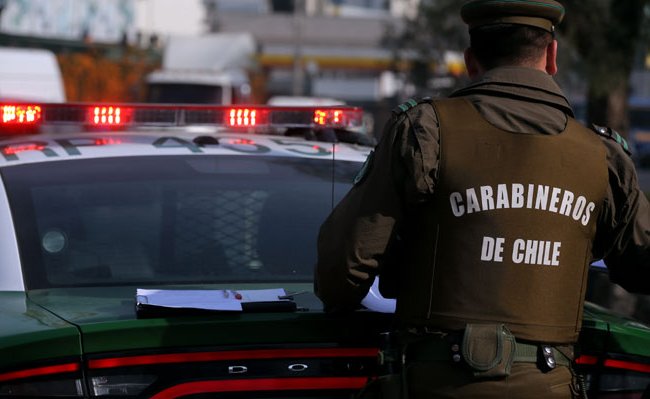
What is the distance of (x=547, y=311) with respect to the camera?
2635 millimetres

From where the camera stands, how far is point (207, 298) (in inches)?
116

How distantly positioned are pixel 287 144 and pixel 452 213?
1663 millimetres

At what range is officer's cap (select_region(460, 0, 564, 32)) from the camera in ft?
8.95

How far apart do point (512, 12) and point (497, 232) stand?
0.50 metres

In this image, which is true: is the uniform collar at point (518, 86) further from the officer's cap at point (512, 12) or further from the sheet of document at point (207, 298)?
the sheet of document at point (207, 298)

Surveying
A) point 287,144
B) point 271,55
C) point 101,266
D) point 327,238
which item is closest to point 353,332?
point 327,238

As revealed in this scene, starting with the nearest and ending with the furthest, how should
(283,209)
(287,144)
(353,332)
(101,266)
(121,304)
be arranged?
(353,332), (121,304), (101,266), (283,209), (287,144)

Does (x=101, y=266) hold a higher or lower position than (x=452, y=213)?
Answer: lower

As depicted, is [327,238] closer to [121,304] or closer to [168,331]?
[168,331]

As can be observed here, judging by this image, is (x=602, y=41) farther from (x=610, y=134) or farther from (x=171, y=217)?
(x=610, y=134)

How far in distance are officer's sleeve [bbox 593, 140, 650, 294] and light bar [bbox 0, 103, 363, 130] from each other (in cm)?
147

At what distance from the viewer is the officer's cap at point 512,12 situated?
2.73 metres

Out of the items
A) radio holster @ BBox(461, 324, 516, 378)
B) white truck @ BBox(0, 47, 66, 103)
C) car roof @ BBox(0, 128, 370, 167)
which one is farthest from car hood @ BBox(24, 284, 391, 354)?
white truck @ BBox(0, 47, 66, 103)

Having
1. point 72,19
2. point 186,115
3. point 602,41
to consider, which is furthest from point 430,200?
point 72,19
